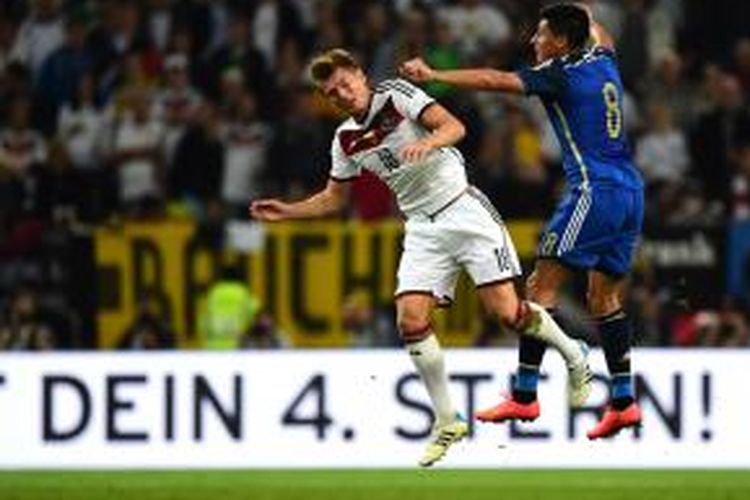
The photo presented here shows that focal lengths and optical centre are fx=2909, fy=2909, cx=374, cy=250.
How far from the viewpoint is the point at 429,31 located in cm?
2286

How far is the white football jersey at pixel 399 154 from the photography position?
51.4ft

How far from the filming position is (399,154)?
15.7 meters

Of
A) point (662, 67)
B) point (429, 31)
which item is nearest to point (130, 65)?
point (429, 31)

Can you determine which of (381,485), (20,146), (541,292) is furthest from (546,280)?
(20,146)

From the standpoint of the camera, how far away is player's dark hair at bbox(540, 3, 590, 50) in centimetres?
1537

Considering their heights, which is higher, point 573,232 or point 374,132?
point 374,132

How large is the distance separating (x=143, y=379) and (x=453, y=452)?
2.14 meters

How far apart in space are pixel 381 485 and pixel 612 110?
3.29 m

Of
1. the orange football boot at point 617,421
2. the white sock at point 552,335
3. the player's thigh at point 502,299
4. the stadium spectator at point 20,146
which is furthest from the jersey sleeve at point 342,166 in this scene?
the stadium spectator at point 20,146

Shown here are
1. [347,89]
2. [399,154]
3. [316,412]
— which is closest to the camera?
[347,89]

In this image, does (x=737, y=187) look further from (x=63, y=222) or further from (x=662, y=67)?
(x=63, y=222)

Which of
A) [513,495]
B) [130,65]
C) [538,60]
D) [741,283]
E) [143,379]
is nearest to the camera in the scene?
[538,60]

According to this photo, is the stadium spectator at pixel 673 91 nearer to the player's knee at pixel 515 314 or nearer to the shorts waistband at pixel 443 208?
the shorts waistband at pixel 443 208

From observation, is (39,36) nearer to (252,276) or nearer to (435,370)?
(252,276)
